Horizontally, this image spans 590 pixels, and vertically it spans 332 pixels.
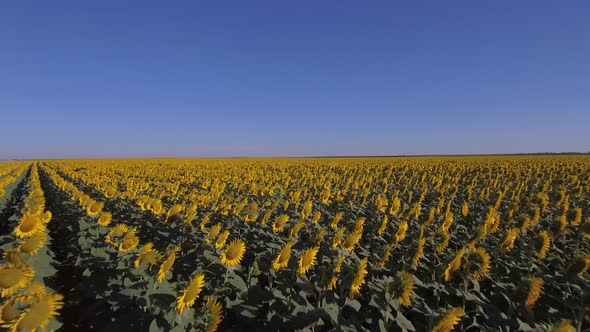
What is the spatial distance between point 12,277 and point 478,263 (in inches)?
184

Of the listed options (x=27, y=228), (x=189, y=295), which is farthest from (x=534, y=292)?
(x=27, y=228)

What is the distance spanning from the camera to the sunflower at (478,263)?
12.9ft

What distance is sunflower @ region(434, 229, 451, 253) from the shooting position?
4.74m

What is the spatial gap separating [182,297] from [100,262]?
219cm

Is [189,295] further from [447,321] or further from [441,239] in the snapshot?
A: [441,239]

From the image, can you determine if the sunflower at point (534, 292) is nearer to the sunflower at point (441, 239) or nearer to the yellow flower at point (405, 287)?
the yellow flower at point (405, 287)

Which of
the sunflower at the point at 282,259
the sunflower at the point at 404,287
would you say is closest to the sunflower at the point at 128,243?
the sunflower at the point at 282,259

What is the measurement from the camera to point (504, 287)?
4.11 metres

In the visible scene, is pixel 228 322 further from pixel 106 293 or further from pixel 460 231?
pixel 460 231

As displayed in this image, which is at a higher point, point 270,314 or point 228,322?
point 270,314

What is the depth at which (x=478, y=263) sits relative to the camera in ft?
13.0

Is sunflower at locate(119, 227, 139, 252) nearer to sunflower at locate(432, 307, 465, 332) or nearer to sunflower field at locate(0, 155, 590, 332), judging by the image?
sunflower field at locate(0, 155, 590, 332)

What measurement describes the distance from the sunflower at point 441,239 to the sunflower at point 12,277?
4.64 m

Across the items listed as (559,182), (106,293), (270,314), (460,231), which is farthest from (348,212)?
(559,182)
